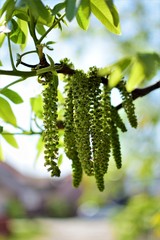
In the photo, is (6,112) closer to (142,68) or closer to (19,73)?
(19,73)

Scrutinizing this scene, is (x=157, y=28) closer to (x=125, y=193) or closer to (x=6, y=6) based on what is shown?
(x=6, y=6)

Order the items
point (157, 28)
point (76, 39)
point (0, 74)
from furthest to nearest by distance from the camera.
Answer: point (76, 39) → point (157, 28) → point (0, 74)

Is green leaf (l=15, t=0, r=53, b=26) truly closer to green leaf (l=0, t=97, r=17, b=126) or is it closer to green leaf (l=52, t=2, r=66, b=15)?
green leaf (l=52, t=2, r=66, b=15)

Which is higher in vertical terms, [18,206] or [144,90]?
[144,90]

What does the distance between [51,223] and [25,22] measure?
34.7 feet

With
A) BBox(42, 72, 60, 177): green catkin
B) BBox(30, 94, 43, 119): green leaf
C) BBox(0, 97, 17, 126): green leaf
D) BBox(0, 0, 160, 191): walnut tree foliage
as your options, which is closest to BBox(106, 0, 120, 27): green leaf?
BBox(0, 0, 160, 191): walnut tree foliage

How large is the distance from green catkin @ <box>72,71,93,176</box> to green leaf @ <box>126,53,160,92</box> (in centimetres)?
18

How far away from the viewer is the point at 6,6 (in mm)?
758

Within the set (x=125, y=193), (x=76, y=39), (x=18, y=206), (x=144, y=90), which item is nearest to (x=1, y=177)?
(x=18, y=206)

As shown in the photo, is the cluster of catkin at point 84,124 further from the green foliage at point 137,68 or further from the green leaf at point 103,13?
the green foliage at point 137,68

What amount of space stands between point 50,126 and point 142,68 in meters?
0.23

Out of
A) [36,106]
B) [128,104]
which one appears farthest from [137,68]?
[36,106]

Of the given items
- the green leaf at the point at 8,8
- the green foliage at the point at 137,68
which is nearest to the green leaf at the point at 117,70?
the green foliage at the point at 137,68

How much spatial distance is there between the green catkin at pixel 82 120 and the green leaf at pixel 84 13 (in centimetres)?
8
